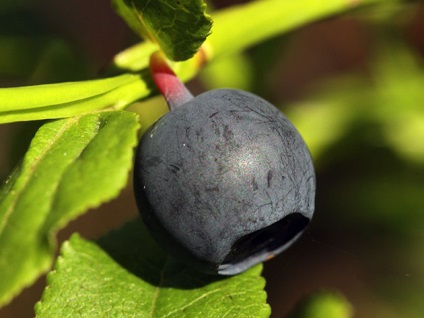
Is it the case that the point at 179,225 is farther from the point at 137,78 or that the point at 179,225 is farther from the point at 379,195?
the point at 379,195

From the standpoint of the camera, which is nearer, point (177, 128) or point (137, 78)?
point (177, 128)

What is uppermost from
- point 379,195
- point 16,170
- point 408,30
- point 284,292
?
point 16,170

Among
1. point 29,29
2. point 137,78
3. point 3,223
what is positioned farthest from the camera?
point 29,29

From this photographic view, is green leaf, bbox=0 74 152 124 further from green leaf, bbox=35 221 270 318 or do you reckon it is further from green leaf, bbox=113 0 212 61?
green leaf, bbox=35 221 270 318

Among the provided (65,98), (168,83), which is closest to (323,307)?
(168,83)

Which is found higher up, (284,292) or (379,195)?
(379,195)

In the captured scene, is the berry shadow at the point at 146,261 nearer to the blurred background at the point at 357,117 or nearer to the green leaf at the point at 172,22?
the green leaf at the point at 172,22

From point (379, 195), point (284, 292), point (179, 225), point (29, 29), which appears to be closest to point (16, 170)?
point (179, 225)
